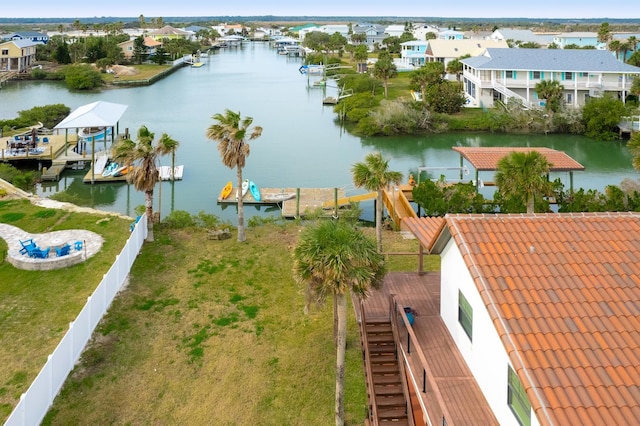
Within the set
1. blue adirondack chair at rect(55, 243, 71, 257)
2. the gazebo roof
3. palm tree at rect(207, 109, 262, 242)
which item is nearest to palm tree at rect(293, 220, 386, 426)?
palm tree at rect(207, 109, 262, 242)

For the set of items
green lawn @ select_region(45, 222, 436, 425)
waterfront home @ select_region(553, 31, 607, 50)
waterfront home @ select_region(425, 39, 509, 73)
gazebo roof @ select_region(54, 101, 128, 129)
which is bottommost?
green lawn @ select_region(45, 222, 436, 425)

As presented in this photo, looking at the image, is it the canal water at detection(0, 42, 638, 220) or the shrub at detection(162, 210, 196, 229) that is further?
the canal water at detection(0, 42, 638, 220)

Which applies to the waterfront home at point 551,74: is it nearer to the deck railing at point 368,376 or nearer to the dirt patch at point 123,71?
the deck railing at point 368,376

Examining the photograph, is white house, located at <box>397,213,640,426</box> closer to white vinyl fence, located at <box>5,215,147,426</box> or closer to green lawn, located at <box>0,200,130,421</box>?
white vinyl fence, located at <box>5,215,147,426</box>

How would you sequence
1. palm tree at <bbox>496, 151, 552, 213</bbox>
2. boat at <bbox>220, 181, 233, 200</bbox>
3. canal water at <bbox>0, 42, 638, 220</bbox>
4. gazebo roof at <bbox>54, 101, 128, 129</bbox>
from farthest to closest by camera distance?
gazebo roof at <bbox>54, 101, 128, 129</bbox>
canal water at <bbox>0, 42, 638, 220</bbox>
boat at <bbox>220, 181, 233, 200</bbox>
palm tree at <bbox>496, 151, 552, 213</bbox>

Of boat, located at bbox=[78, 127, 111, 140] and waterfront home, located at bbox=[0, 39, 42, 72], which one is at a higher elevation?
waterfront home, located at bbox=[0, 39, 42, 72]

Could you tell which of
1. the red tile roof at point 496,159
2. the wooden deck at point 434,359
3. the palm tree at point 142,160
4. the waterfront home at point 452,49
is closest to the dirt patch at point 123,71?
the waterfront home at point 452,49

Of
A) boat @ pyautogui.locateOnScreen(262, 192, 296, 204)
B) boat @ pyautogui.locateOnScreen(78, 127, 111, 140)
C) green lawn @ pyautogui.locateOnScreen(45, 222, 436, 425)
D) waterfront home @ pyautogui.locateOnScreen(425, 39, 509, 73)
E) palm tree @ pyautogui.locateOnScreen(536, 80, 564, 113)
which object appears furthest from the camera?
waterfront home @ pyautogui.locateOnScreen(425, 39, 509, 73)
